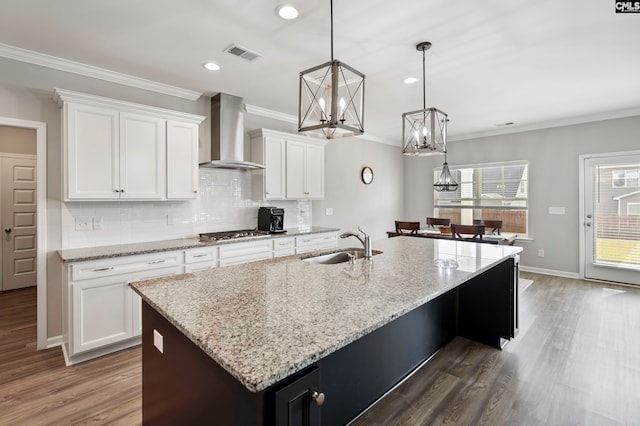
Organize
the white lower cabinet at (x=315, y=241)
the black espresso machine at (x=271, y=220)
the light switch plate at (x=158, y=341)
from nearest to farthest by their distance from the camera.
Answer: the light switch plate at (x=158, y=341)
the black espresso machine at (x=271, y=220)
the white lower cabinet at (x=315, y=241)

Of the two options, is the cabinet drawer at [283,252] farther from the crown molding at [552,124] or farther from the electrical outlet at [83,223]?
the crown molding at [552,124]

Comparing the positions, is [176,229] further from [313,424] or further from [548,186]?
[548,186]

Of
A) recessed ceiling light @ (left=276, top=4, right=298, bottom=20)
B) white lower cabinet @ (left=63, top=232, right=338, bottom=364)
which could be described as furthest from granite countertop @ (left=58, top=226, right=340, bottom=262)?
recessed ceiling light @ (left=276, top=4, right=298, bottom=20)

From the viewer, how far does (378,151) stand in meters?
6.55

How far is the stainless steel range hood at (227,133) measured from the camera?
12.4 feet

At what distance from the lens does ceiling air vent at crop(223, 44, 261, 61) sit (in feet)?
8.93

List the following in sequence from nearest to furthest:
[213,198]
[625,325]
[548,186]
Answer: [625,325] < [213,198] < [548,186]

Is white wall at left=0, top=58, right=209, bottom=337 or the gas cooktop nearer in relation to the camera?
white wall at left=0, top=58, right=209, bottom=337

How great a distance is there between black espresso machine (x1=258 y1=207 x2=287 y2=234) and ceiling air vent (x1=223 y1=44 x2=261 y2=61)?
6.05 feet

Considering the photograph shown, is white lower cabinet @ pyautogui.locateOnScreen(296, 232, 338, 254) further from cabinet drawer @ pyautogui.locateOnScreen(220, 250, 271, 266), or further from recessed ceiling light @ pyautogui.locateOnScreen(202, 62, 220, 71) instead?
recessed ceiling light @ pyautogui.locateOnScreen(202, 62, 220, 71)

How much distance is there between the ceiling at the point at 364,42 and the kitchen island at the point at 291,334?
174 cm

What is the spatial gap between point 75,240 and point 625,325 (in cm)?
554

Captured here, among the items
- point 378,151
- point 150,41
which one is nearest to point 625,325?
point 378,151

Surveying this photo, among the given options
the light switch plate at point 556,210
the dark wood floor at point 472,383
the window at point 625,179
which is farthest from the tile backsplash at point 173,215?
the window at point 625,179
